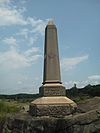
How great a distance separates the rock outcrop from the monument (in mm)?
690

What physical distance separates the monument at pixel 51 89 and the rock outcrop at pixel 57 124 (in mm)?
690

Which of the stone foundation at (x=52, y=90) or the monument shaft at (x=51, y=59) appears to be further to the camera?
the monument shaft at (x=51, y=59)

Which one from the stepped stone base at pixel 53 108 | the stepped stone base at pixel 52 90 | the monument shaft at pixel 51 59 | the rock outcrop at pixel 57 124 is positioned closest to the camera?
the rock outcrop at pixel 57 124

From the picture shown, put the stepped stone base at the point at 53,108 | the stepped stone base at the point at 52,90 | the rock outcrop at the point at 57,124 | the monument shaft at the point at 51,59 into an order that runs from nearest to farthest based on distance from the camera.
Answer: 1. the rock outcrop at the point at 57,124
2. the stepped stone base at the point at 53,108
3. the stepped stone base at the point at 52,90
4. the monument shaft at the point at 51,59

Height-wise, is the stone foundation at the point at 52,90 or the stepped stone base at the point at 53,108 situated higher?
the stone foundation at the point at 52,90

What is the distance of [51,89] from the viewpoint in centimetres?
934

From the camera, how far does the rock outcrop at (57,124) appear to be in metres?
6.79

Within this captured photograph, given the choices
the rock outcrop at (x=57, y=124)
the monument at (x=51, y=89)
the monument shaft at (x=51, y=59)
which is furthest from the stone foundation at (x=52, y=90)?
the rock outcrop at (x=57, y=124)

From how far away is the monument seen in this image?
28.9ft

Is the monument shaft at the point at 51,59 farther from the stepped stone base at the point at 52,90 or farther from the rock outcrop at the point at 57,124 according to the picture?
the rock outcrop at the point at 57,124

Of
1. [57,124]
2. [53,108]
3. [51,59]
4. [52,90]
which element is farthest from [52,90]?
[57,124]

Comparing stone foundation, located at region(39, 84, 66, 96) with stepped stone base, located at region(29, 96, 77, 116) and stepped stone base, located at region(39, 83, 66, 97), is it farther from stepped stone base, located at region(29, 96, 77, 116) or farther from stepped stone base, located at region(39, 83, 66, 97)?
stepped stone base, located at region(29, 96, 77, 116)

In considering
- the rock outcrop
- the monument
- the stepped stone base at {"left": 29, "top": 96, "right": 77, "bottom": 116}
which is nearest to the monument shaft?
the monument

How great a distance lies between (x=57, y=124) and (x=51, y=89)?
206cm
